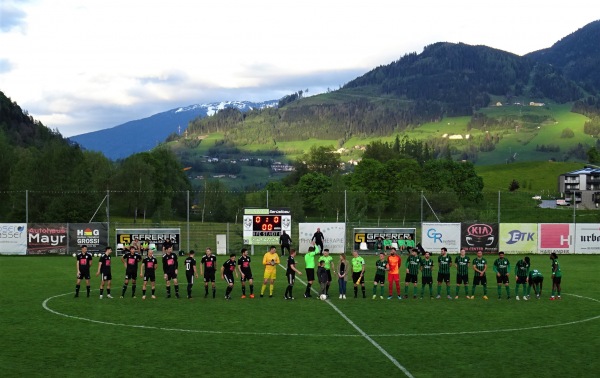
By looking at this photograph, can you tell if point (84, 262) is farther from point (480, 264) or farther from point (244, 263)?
point (480, 264)

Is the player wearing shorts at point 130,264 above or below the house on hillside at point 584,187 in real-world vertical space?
below

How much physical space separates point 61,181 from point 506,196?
106048 mm

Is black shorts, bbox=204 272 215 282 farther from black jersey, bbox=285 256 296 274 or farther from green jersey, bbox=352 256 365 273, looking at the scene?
green jersey, bbox=352 256 365 273

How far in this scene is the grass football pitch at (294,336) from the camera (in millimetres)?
15625

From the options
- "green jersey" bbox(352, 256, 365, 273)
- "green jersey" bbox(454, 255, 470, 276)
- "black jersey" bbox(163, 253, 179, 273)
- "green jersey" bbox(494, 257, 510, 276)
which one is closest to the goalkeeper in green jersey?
"green jersey" bbox(494, 257, 510, 276)

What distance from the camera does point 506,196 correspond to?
162 m

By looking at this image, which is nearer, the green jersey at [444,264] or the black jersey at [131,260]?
the black jersey at [131,260]

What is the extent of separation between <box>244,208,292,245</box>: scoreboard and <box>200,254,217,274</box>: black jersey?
21.2m

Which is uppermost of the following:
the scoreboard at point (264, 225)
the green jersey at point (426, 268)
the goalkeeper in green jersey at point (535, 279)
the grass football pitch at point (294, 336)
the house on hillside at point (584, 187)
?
the house on hillside at point (584, 187)

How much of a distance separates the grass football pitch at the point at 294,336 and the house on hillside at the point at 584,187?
504 feet

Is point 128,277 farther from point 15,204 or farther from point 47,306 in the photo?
point 15,204

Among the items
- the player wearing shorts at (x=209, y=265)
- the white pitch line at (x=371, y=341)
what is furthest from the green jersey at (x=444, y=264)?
the player wearing shorts at (x=209, y=265)

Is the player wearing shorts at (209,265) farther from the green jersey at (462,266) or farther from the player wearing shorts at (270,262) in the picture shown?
the green jersey at (462,266)

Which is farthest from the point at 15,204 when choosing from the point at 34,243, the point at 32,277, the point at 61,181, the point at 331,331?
the point at 331,331
